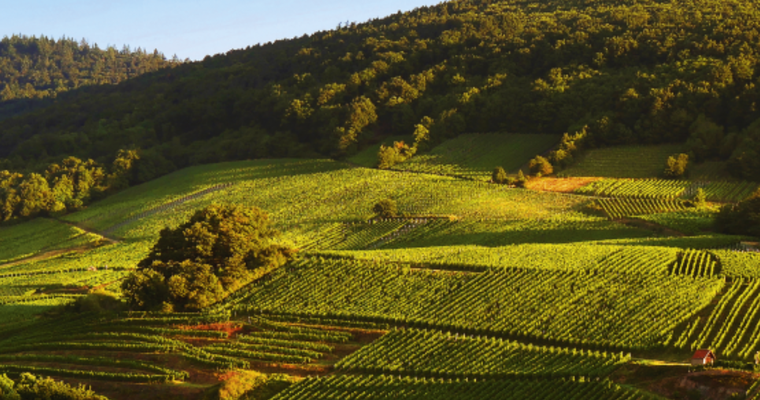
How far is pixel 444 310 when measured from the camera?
51.0 m

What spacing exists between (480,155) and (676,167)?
25.8 meters

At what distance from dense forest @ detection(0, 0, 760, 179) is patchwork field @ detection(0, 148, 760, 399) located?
1491 centimetres

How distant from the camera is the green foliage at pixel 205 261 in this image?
57.6 meters

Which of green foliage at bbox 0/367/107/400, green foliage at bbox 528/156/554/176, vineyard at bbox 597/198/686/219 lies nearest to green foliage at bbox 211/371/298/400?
green foliage at bbox 0/367/107/400

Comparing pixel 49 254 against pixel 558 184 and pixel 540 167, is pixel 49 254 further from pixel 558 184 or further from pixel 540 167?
pixel 558 184

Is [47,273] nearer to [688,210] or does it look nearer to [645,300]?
[645,300]

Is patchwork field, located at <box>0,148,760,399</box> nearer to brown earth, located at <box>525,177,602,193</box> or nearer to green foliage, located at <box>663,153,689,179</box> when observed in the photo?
green foliage, located at <box>663,153,689,179</box>

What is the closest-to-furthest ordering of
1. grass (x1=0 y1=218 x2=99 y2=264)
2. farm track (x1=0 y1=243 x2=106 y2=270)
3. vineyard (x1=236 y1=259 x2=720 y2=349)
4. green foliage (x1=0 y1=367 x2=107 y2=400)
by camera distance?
green foliage (x1=0 y1=367 x2=107 y2=400), vineyard (x1=236 y1=259 x2=720 y2=349), farm track (x1=0 y1=243 x2=106 y2=270), grass (x1=0 y1=218 x2=99 y2=264)

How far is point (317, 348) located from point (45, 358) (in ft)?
59.9

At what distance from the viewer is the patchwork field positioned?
4241cm

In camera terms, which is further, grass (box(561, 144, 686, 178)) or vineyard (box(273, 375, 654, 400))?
grass (box(561, 144, 686, 178))

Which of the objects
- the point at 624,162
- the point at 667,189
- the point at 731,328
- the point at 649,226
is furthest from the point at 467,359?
the point at 624,162

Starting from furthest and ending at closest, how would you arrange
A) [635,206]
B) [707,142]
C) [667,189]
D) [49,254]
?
[49,254], [707,142], [667,189], [635,206]

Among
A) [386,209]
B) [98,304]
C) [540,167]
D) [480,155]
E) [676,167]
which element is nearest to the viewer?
[98,304]
